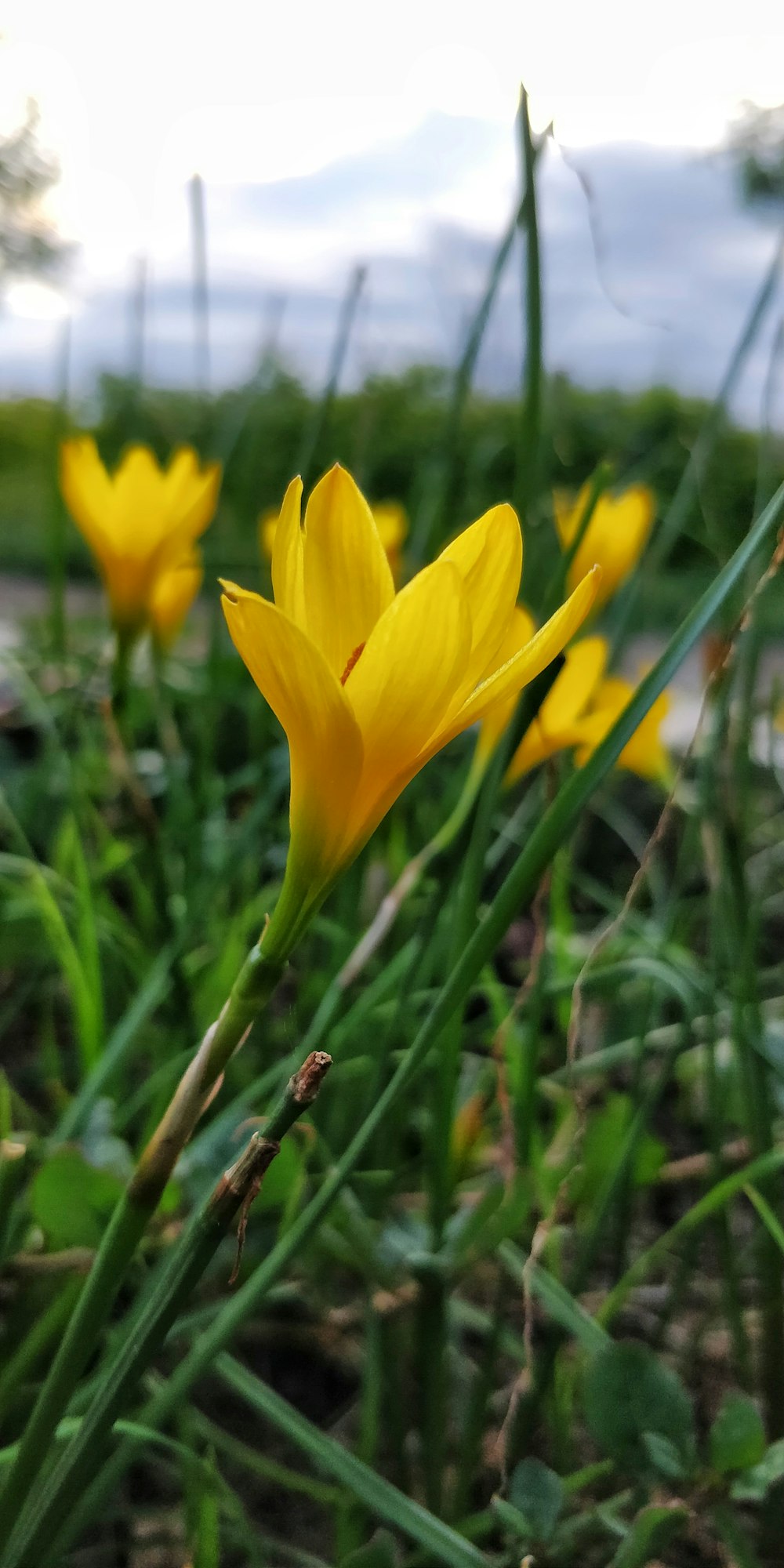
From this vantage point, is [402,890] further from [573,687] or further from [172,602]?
[172,602]

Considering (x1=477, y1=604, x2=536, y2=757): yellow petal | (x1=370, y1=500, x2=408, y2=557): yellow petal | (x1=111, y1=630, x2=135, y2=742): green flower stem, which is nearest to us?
(x1=477, y1=604, x2=536, y2=757): yellow petal

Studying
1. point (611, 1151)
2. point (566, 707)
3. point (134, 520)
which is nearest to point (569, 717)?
point (566, 707)

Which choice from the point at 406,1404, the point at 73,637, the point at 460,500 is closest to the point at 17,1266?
the point at 406,1404

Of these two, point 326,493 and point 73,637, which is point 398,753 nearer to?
point 326,493

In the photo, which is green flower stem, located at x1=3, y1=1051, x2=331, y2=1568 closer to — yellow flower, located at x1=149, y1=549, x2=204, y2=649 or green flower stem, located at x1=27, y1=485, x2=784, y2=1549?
green flower stem, located at x1=27, y1=485, x2=784, y2=1549

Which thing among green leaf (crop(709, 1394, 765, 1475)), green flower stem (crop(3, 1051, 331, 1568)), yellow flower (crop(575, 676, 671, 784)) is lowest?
green leaf (crop(709, 1394, 765, 1475))

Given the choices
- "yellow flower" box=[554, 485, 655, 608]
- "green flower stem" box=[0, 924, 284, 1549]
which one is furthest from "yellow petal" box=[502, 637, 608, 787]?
"green flower stem" box=[0, 924, 284, 1549]

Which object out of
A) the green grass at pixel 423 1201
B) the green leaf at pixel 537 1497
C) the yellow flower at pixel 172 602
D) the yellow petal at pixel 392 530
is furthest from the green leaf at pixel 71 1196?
the yellow petal at pixel 392 530
